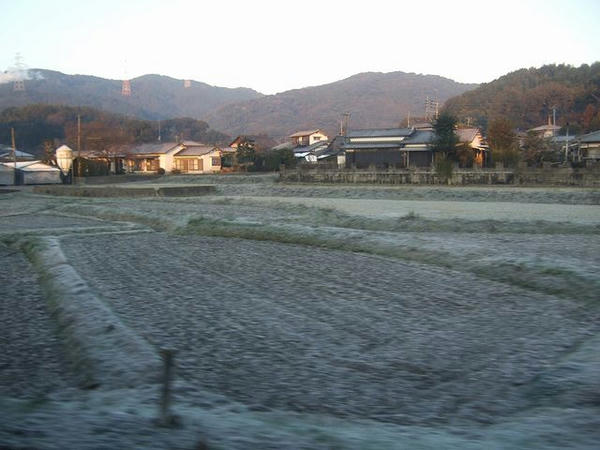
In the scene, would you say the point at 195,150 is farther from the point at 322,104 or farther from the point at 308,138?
the point at 322,104

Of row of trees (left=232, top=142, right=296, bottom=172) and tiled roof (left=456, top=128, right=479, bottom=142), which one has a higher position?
tiled roof (left=456, top=128, right=479, bottom=142)

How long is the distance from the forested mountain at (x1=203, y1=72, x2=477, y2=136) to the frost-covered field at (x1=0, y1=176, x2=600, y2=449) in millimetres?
103052

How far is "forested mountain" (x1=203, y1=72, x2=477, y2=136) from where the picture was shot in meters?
122

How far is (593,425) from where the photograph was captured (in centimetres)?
320

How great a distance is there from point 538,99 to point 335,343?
2810 inches

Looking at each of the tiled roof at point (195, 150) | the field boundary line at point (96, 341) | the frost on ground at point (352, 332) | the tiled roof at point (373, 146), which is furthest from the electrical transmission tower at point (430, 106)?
the field boundary line at point (96, 341)

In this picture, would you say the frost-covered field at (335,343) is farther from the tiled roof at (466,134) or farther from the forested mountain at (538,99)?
the forested mountain at (538,99)

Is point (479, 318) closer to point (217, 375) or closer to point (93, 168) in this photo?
point (217, 375)

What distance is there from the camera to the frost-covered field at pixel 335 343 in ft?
10.1

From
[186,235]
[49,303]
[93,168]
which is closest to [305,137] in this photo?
[93,168]

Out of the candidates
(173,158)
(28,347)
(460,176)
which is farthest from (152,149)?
(28,347)

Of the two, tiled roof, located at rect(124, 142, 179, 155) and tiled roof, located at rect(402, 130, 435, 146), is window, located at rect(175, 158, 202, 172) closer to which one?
tiled roof, located at rect(124, 142, 179, 155)

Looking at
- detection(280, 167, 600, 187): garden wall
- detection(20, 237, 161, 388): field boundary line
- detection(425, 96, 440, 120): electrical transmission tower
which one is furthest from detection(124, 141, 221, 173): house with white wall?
detection(20, 237, 161, 388): field boundary line

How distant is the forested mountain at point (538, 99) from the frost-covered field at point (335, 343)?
49.8m
